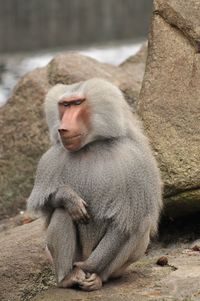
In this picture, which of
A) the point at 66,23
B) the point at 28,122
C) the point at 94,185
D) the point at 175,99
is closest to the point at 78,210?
the point at 94,185

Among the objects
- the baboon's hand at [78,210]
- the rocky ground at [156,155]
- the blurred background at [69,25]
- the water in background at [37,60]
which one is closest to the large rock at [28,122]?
the rocky ground at [156,155]

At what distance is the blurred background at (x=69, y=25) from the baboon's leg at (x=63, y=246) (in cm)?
1409

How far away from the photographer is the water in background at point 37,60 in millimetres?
16906

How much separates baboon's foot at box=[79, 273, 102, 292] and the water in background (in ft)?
35.1

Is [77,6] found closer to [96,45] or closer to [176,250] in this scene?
[96,45]

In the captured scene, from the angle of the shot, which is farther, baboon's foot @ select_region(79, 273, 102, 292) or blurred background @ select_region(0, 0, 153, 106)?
blurred background @ select_region(0, 0, 153, 106)

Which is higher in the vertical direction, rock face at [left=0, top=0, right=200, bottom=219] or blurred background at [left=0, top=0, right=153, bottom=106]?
rock face at [left=0, top=0, right=200, bottom=219]

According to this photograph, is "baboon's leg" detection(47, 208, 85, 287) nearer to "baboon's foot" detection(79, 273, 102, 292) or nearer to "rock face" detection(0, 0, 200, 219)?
"baboon's foot" detection(79, 273, 102, 292)

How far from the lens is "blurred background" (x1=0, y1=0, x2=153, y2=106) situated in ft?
66.0

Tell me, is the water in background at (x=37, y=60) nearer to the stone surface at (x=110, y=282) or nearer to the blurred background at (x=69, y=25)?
the blurred background at (x=69, y=25)

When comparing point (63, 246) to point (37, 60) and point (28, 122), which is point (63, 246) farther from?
point (37, 60)

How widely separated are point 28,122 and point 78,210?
344 centimetres

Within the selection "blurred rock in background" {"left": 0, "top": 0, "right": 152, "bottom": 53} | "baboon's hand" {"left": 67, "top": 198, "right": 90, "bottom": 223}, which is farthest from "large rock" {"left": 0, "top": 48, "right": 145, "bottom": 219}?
"blurred rock in background" {"left": 0, "top": 0, "right": 152, "bottom": 53}

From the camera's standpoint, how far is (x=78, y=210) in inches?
215
